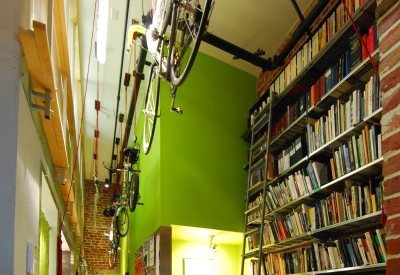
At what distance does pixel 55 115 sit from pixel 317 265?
2353 mm

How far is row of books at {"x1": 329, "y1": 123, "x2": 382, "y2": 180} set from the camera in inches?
102

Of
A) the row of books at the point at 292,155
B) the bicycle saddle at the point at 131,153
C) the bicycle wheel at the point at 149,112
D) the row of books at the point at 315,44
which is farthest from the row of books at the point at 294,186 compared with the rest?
the bicycle saddle at the point at 131,153

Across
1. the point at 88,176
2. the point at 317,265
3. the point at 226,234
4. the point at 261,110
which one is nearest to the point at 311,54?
the point at 261,110

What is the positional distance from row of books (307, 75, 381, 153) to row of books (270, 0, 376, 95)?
577 millimetres

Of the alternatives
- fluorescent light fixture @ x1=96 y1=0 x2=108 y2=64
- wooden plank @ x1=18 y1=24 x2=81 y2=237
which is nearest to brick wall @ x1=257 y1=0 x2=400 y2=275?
wooden plank @ x1=18 y1=24 x2=81 y2=237

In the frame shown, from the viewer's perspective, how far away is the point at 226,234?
462 cm

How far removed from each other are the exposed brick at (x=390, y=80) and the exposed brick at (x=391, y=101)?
0.12ft

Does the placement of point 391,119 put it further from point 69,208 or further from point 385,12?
point 69,208

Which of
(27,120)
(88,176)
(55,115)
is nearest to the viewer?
(27,120)

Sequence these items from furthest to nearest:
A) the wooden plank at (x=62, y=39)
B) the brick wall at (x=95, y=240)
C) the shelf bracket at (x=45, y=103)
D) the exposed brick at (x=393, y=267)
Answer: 1. the brick wall at (x=95, y=240)
2. the wooden plank at (x=62, y=39)
3. the shelf bracket at (x=45, y=103)
4. the exposed brick at (x=393, y=267)

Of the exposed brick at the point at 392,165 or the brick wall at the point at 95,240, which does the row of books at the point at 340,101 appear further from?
the brick wall at the point at 95,240

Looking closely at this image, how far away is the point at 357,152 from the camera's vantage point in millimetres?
2773

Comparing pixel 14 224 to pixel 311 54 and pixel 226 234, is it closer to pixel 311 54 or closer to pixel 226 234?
pixel 311 54

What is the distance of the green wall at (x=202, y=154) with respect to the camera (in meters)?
4.34
